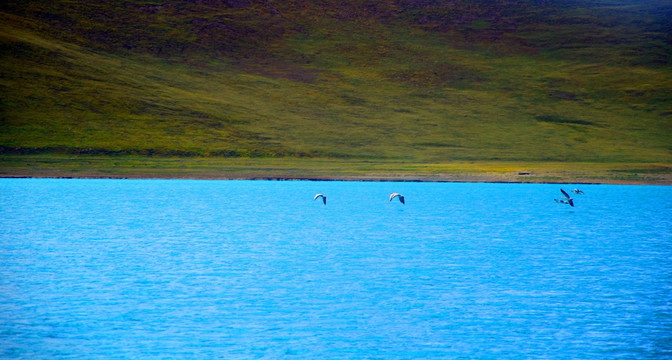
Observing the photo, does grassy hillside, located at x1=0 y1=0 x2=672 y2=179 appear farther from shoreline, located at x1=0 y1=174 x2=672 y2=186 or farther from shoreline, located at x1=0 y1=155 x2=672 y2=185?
shoreline, located at x1=0 y1=174 x2=672 y2=186

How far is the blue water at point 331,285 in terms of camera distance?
17.4 metres

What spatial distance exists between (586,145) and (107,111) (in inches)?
2720

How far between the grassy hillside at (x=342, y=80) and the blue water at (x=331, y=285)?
2248 inches

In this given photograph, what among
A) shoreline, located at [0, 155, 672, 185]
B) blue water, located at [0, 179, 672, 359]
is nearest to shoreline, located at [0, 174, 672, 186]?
shoreline, located at [0, 155, 672, 185]

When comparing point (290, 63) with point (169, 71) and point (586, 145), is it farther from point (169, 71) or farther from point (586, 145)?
point (586, 145)

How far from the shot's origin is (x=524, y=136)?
118125mm

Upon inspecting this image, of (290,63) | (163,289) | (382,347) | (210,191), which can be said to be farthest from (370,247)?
(290,63)

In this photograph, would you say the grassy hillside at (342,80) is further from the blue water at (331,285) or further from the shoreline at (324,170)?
the blue water at (331,285)

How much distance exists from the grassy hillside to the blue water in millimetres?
57108

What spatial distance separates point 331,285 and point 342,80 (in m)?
125

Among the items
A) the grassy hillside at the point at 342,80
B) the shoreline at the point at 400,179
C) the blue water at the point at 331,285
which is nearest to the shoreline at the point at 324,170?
the shoreline at the point at 400,179

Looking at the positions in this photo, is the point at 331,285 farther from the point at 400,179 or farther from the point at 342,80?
the point at 342,80

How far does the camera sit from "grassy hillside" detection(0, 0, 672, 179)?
107 meters

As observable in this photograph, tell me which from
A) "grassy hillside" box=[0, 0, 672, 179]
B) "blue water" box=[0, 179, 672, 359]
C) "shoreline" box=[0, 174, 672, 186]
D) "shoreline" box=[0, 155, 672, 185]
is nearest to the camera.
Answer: "blue water" box=[0, 179, 672, 359]
